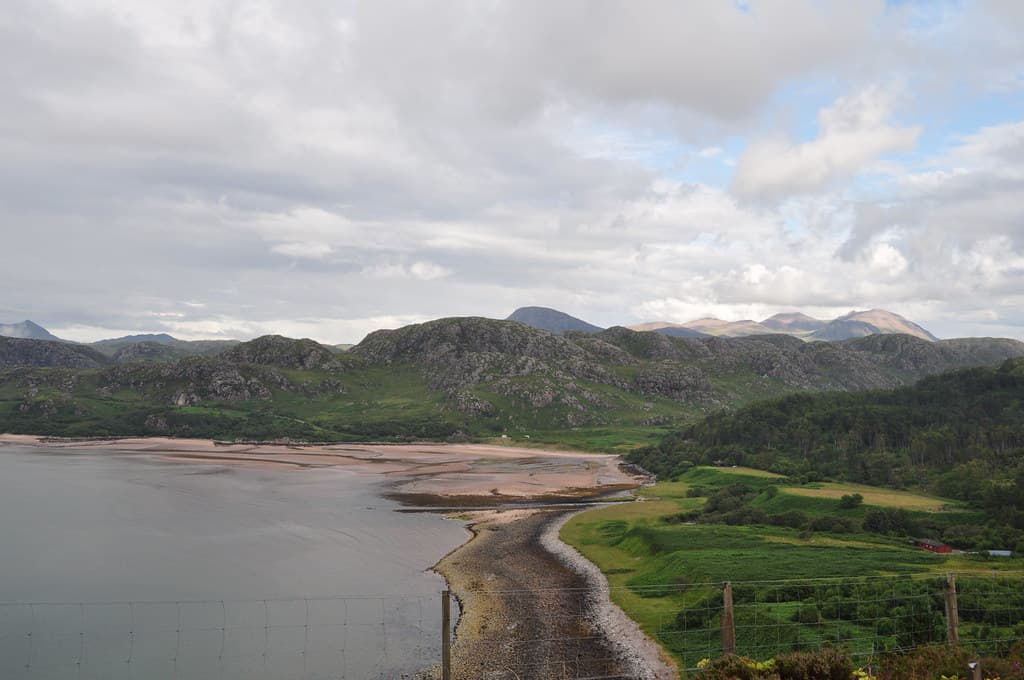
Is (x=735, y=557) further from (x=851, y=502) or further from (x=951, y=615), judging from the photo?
(x=951, y=615)

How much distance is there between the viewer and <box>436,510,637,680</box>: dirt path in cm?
4228

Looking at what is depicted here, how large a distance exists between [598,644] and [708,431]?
13776 cm

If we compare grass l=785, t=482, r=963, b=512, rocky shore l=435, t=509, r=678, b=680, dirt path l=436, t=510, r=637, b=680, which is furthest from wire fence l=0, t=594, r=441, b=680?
grass l=785, t=482, r=963, b=512

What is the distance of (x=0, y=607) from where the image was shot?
177 feet

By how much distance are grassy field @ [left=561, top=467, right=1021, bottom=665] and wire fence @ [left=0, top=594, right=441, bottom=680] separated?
1837 cm

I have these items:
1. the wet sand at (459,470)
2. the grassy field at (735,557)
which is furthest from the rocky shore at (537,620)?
the wet sand at (459,470)

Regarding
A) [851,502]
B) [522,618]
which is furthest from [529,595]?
[851,502]

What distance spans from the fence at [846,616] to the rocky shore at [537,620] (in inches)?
154

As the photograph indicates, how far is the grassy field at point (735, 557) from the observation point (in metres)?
48.8

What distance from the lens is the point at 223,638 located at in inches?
1906

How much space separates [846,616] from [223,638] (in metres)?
44.2

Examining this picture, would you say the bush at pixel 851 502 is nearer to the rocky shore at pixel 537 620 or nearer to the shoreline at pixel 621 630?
the shoreline at pixel 621 630

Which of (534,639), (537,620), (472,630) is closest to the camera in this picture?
(534,639)

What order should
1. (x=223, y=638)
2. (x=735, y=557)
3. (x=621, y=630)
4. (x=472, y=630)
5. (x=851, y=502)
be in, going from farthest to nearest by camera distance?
(x=851, y=502)
(x=735, y=557)
(x=472, y=630)
(x=621, y=630)
(x=223, y=638)
